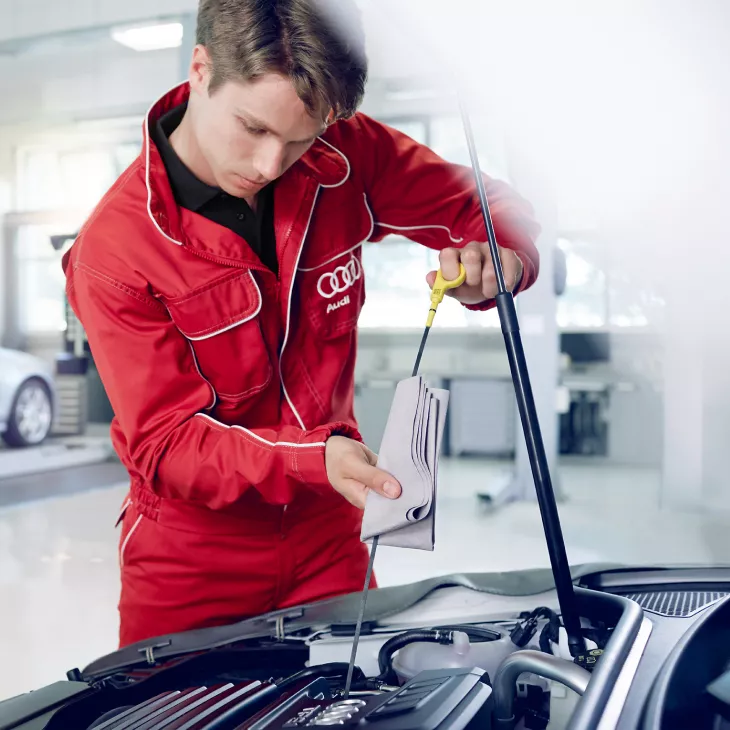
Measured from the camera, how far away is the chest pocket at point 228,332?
93 cm

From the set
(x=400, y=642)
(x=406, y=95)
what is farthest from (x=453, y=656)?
(x=406, y=95)

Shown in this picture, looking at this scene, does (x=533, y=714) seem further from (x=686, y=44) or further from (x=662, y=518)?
(x=662, y=518)

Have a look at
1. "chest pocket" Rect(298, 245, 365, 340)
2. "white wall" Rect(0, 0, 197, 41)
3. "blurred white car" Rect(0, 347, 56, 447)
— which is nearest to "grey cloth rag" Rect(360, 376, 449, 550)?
"chest pocket" Rect(298, 245, 365, 340)

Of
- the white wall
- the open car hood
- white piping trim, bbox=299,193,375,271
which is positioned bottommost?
the open car hood

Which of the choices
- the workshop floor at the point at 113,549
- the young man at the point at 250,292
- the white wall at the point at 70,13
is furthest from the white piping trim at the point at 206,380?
the white wall at the point at 70,13

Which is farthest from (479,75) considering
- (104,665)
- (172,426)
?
(104,665)

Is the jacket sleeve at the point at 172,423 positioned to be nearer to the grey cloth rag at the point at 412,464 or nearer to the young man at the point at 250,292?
the young man at the point at 250,292

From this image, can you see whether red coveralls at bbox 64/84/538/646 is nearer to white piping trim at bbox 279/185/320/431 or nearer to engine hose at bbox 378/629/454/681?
white piping trim at bbox 279/185/320/431

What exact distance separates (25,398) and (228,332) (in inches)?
172

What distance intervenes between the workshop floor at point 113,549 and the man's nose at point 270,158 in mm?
1601

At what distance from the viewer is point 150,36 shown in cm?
457

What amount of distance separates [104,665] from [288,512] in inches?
11.2

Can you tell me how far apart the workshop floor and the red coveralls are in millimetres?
1213

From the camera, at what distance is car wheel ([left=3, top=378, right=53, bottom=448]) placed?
4801mm
